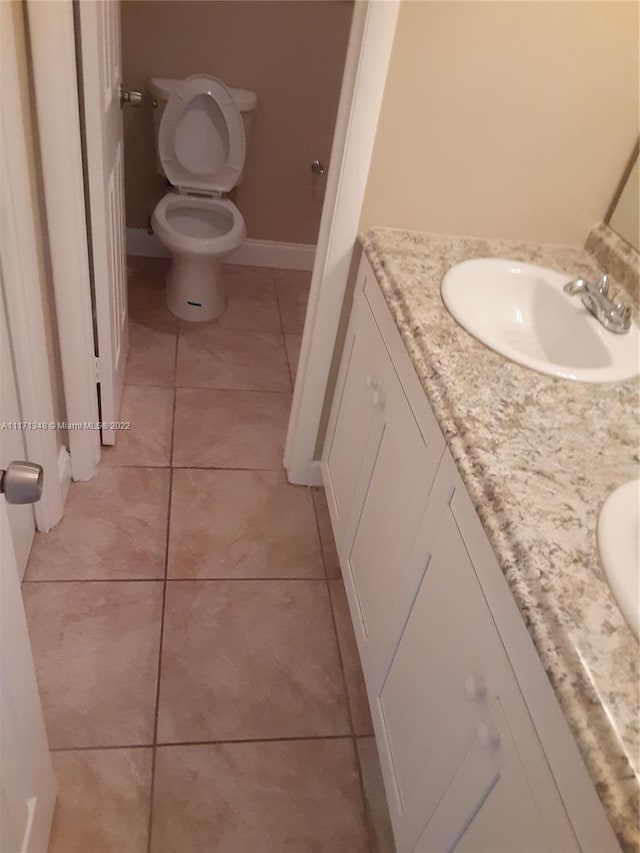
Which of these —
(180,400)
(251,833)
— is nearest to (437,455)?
(251,833)

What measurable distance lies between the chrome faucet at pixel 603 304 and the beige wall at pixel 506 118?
0.93 feet

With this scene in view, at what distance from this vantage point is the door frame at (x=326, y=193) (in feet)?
4.19

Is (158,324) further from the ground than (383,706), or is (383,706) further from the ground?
(383,706)

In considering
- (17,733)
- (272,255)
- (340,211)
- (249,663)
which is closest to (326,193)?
(340,211)

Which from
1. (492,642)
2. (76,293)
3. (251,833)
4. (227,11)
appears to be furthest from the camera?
(227,11)

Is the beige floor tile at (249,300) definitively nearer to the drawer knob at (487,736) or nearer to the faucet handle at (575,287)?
the faucet handle at (575,287)

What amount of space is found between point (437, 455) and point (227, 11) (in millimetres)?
2383

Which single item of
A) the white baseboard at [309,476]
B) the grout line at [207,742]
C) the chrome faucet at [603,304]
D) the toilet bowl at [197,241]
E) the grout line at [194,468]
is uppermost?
the chrome faucet at [603,304]

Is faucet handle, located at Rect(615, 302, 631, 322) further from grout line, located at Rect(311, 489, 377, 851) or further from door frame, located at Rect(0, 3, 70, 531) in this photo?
door frame, located at Rect(0, 3, 70, 531)

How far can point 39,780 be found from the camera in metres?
1.07

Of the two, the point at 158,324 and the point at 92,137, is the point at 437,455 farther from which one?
the point at 158,324

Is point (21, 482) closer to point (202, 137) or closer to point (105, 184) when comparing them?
point (105, 184)

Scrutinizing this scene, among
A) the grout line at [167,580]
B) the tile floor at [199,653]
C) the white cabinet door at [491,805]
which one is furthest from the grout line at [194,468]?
the white cabinet door at [491,805]

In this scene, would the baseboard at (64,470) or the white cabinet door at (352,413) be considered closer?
the white cabinet door at (352,413)
